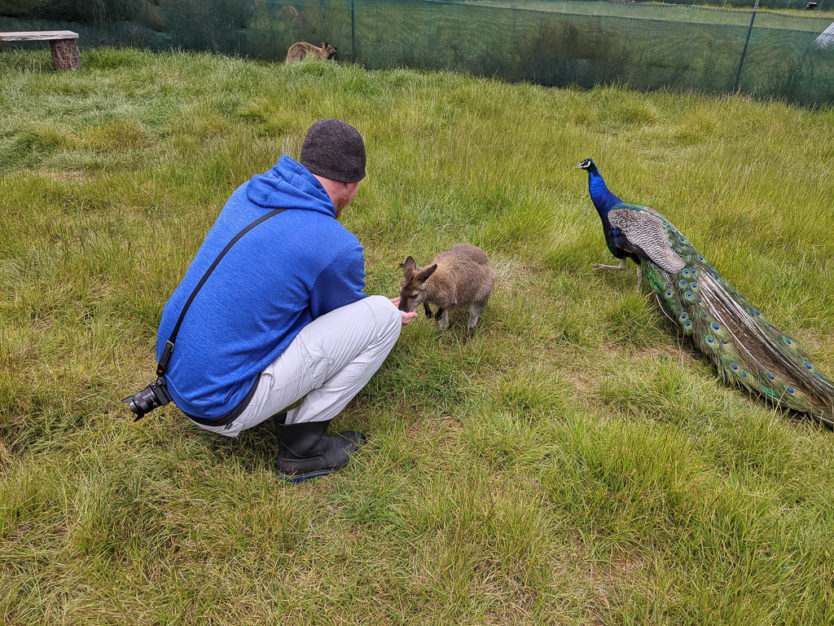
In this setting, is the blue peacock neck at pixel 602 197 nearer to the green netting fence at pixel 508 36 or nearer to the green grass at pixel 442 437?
the green grass at pixel 442 437

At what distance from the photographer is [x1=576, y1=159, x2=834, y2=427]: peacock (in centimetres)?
337

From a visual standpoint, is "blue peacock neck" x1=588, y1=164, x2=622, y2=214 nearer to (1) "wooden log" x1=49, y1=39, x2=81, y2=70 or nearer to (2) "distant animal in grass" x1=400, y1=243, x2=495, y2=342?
(2) "distant animal in grass" x1=400, y1=243, x2=495, y2=342

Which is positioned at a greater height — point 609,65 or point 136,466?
point 609,65

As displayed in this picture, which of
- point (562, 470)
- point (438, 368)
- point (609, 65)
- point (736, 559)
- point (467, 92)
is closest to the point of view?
point (736, 559)

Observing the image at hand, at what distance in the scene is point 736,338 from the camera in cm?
371

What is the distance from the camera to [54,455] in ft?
8.82

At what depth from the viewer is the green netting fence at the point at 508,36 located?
10383 millimetres

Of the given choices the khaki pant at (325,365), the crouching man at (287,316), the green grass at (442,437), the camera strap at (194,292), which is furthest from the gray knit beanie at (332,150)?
the green grass at (442,437)

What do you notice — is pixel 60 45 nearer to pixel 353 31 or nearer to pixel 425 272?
pixel 353 31

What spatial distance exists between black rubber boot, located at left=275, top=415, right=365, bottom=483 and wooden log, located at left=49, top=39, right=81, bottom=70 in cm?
1017

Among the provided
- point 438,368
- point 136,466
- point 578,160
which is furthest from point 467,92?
point 136,466

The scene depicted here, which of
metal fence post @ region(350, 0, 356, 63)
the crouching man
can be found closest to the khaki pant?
the crouching man

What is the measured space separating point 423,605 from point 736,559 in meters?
1.44

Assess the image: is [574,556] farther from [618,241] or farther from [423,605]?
[618,241]
